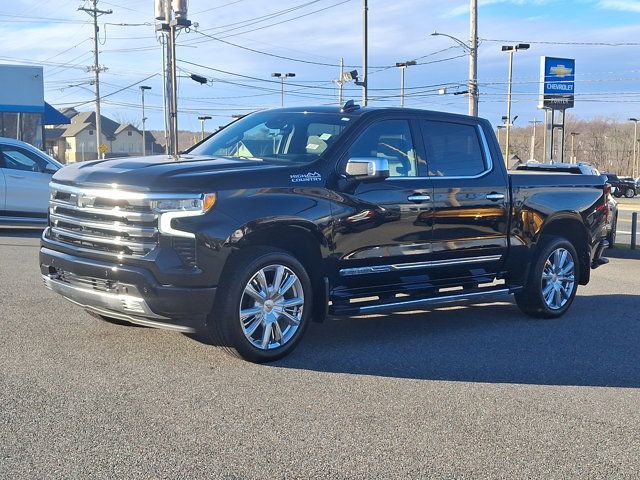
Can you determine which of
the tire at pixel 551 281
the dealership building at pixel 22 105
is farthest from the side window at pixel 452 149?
the dealership building at pixel 22 105

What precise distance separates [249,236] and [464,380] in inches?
76.9

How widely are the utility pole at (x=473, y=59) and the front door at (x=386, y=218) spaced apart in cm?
2498

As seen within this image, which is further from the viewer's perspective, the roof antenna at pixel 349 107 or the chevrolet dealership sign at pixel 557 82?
the chevrolet dealership sign at pixel 557 82

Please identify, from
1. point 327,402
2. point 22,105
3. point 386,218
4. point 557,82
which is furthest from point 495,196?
point 557,82

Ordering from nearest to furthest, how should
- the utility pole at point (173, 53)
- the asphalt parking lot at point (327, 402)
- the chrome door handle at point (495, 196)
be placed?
the asphalt parking lot at point (327, 402)
the chrome door handle at point (495, 196)
the utility pole at point (173, 53)

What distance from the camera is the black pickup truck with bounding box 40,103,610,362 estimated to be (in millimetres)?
5613

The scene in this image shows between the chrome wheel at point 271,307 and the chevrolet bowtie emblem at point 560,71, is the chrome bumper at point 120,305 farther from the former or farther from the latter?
the chevrolet bowtie emblem at point 560,71

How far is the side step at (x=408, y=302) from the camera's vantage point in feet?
21.4

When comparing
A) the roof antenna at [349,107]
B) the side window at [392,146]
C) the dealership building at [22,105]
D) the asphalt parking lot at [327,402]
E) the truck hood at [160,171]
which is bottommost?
the asphalt parking lot at [327,402]

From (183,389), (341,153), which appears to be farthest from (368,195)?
(183,389)

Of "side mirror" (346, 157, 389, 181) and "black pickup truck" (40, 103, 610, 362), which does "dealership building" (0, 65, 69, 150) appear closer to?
"black pickup truck" (40, 103, 610, 362)

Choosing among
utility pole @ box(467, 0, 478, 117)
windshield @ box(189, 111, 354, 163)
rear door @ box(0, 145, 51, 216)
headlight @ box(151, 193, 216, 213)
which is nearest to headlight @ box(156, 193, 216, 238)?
headlight @ box(151, 193, 216, 213)

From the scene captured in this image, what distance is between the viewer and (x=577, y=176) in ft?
28.4

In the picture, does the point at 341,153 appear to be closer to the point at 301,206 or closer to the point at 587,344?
the point at 301,206
